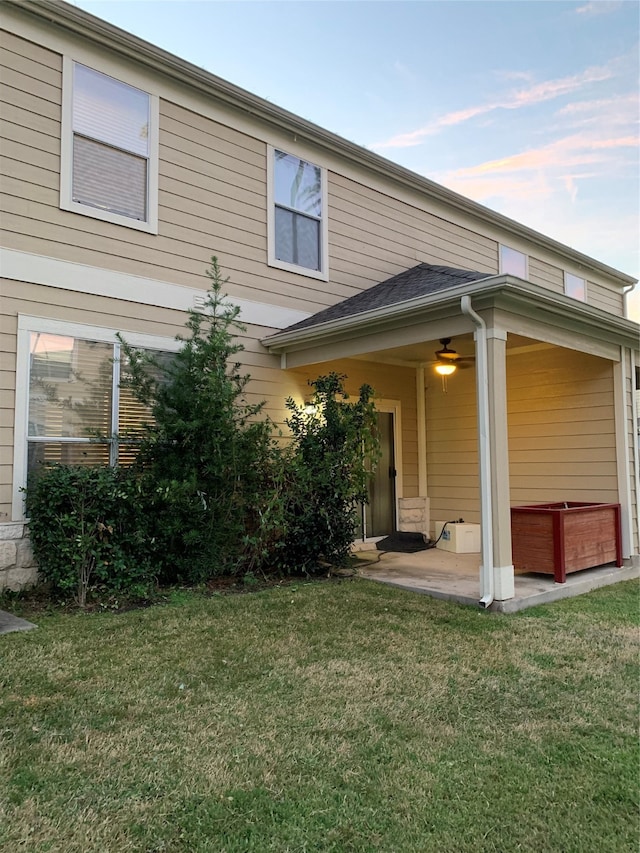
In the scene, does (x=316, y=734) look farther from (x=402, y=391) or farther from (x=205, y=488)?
(x=402, y=391)

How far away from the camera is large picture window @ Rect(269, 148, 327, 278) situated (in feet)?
22.0

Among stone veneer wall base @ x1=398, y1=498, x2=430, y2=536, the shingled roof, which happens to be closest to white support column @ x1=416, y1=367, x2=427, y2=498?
stone veneer wall base @ x1=398, y1=498, x2=430, y2=536

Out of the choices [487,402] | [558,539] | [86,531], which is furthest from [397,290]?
[86,531]

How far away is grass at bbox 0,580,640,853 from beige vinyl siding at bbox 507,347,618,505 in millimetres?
2709

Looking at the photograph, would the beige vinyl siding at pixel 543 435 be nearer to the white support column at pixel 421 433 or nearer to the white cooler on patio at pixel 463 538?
the white support column at pixel 421 433

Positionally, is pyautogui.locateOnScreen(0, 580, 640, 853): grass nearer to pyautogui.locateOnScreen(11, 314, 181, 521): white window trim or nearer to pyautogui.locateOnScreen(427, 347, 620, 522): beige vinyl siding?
pyautogui.locateOnScreen(11, 314, 181, 521): white window trim

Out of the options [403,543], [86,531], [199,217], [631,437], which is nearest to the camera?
[86,531]

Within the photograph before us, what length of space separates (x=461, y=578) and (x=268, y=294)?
3669 millimetres

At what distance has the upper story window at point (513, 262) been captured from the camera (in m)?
9.70

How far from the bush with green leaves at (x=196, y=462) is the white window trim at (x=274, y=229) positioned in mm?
1491

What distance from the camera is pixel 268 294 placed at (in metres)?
6.57

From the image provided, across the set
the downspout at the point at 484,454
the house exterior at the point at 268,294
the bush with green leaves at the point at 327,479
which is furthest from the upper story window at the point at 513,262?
the downspout at the point at 484,454

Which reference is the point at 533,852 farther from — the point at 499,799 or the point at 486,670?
the point at 486,670

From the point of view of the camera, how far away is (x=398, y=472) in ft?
26.4
